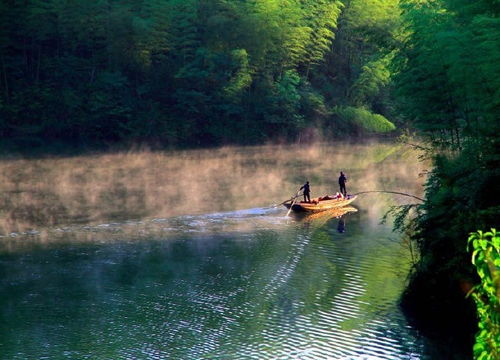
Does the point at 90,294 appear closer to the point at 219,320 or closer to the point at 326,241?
the point at 219,320

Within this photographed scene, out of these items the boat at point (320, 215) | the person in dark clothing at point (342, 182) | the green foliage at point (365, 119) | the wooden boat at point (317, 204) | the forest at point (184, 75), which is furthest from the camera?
the green foliage at point (365, 119)

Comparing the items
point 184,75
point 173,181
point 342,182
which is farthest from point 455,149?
point 184,75

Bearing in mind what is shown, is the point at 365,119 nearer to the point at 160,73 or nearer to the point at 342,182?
the point at 160,73

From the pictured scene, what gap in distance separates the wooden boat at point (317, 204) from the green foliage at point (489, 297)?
104ft

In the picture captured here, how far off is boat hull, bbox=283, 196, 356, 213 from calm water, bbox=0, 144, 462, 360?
1.88 ft

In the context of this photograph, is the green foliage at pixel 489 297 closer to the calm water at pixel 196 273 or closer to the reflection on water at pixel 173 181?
the calm water at pixel 196 273

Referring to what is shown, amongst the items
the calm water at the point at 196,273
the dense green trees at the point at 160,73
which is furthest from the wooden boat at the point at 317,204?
the dense green trees at the point at 160,73

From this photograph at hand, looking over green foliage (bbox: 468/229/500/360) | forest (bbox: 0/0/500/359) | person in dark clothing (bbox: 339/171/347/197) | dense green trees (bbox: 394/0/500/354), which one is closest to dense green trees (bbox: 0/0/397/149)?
forest (bbox: 0/0/500/359)

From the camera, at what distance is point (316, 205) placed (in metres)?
39.7

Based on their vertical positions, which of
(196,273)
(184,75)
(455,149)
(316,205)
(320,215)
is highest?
(184,75)

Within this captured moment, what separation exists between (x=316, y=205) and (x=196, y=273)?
13.2 metres

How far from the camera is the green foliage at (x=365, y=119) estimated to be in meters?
83.3

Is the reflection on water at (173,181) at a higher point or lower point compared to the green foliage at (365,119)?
lower

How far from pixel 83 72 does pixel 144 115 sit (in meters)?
7.35
